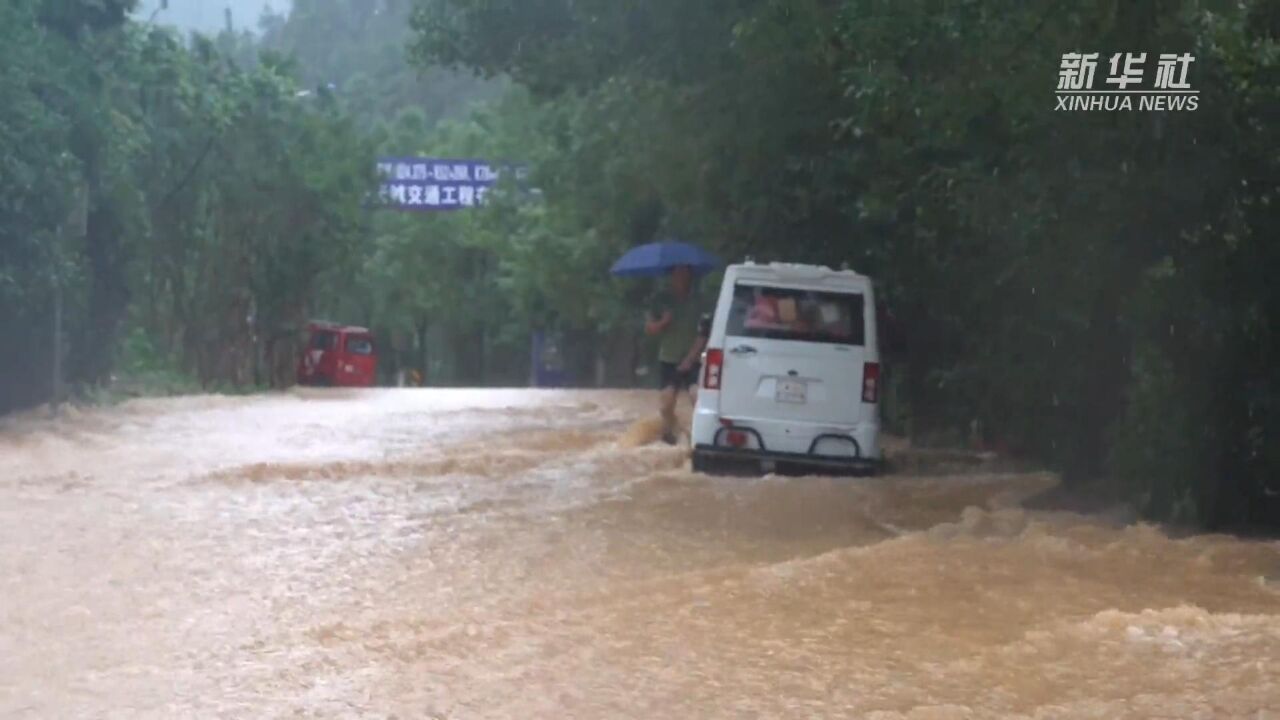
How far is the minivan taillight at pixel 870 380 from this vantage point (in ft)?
47.2

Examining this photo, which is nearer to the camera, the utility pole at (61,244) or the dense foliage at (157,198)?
the dense foliage at (157,198)

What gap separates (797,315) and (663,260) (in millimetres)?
8657

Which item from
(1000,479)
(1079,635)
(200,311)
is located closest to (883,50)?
(1000,479)

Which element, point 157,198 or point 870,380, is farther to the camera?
point 157,198

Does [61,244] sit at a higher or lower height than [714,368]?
higher

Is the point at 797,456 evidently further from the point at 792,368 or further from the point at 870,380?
the point at 870,380

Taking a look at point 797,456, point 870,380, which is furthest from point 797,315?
point 797,456

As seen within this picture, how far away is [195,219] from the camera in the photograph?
124 feet

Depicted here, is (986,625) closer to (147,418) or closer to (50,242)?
(50,242)

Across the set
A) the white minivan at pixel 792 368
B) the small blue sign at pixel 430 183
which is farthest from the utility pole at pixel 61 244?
the small blue sign at pixel 430 183

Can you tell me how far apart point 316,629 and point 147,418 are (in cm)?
1542

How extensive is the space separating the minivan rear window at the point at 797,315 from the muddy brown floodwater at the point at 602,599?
1242mm

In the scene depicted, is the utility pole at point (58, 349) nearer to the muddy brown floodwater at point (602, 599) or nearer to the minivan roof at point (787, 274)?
the muddy brown floodwater at point (602, 599)

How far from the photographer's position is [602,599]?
8.90m
